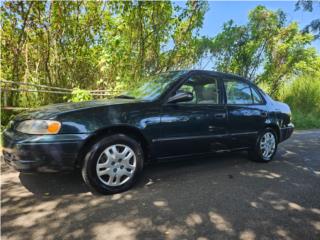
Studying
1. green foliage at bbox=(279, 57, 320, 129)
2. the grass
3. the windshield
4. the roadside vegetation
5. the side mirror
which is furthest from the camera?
green foliage at bbox=(279, 57, 320, 129)

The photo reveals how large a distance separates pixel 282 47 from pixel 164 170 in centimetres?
1363

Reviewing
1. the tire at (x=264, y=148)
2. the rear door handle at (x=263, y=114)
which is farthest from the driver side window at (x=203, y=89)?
the tire at (x=264, y=148)

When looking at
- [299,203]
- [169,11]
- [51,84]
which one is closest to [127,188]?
[299,203]

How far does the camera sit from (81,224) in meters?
2.89

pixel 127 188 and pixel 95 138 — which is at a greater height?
pixel 95 138

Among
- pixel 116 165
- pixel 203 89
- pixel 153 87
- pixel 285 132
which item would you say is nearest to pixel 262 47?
pixel 285 132

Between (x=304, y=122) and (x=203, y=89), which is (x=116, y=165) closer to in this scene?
(x=203, y=89)

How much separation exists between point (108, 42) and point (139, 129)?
667 cm

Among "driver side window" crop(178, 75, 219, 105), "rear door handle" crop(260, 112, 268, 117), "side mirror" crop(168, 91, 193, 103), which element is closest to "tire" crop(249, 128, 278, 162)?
"rear door handle" crop(260, 112, 268, 117)

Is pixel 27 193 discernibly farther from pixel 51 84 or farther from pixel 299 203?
pixel 51 84

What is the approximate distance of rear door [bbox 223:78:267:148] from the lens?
16.0 feet

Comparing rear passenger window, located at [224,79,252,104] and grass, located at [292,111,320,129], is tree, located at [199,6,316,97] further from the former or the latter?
rear passenger window, located at [224,79,252,104]

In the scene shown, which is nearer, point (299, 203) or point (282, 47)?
point (299, 203)

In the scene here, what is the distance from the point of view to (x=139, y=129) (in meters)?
3.83
